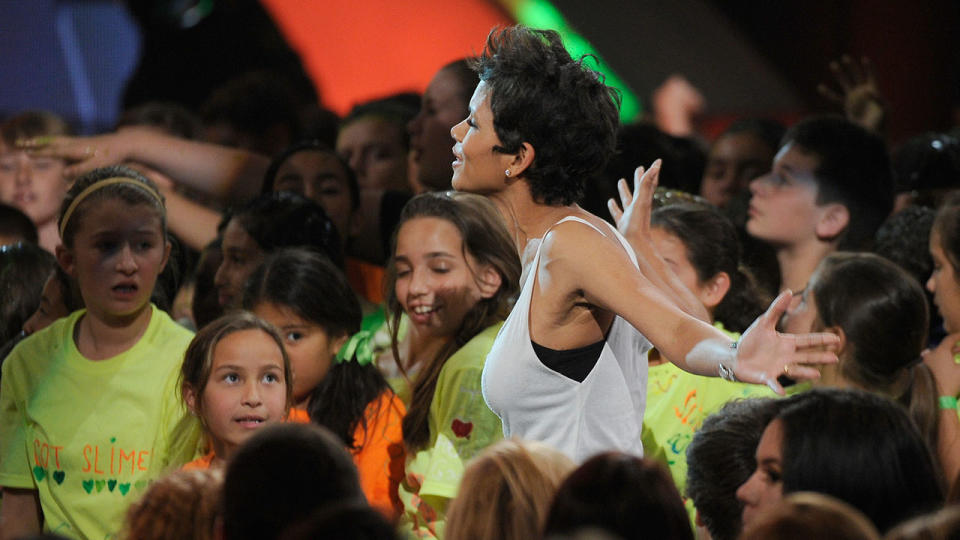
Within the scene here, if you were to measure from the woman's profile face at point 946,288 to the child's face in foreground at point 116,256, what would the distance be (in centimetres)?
213

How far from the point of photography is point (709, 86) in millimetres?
8781

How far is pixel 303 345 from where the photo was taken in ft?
11.0

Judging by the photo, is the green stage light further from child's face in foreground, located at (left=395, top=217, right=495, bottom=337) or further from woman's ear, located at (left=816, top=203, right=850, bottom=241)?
child's face in foreground, located at (left=395, top=217, right=495, bottom=337)

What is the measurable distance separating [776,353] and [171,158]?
2835 millimetres

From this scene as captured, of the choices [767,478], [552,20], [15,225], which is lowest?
[767,478]

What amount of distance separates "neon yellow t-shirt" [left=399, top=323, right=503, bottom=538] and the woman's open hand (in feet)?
3.24

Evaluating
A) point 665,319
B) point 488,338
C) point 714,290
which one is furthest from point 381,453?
point 665,319

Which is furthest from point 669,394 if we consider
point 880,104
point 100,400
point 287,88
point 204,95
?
point 204,95

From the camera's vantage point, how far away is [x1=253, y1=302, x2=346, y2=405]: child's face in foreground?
3.33 meters

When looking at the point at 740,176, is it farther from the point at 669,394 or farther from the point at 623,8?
the point at 623,8

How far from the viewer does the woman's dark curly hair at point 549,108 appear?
8.20ft

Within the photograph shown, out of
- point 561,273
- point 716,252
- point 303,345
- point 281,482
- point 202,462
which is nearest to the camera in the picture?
point 281,482

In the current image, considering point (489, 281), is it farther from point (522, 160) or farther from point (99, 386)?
point (99, 386)

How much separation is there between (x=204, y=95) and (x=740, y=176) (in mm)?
4537
